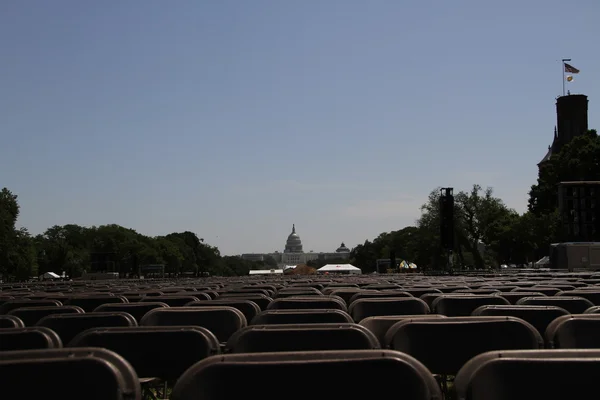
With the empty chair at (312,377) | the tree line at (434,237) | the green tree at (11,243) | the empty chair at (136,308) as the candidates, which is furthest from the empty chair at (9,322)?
the green tree at (11,243)

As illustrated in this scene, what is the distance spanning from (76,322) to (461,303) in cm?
315

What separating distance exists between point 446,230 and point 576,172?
44962 mm

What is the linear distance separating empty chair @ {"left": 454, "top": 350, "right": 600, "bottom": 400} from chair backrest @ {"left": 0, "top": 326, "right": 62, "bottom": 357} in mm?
2203

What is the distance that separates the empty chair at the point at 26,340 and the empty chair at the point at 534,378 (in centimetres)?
220

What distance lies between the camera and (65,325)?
4973mm

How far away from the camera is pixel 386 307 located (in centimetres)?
598

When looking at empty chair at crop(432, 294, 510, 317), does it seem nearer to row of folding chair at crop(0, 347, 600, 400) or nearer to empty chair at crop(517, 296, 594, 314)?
empty chair at crop(517, 296, 594, 314)

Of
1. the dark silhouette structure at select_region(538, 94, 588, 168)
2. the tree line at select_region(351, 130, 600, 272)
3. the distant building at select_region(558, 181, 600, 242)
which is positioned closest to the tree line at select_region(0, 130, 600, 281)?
the tree line at select_region(351, 130, 600, 272)

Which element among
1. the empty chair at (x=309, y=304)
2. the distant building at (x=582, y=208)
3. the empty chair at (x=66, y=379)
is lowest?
the empty chair at (x=66, y=379)

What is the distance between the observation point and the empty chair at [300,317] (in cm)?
455

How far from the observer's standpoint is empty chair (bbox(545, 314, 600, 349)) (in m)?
3.90

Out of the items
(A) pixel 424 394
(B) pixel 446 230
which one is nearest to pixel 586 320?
(A) pixel 424 394

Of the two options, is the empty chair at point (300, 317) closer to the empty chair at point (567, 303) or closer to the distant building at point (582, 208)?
the empty chair at point (567, 303)

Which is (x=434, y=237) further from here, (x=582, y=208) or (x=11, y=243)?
(x=582, y=208)
